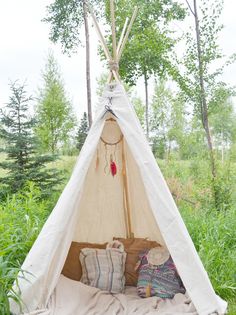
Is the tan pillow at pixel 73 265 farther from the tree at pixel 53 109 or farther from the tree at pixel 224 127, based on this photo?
the tree at pixel 224 127

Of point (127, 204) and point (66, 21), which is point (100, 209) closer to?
point (127, 204)

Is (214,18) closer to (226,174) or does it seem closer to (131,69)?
(131,69)

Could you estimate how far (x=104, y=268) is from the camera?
3039 millimetres

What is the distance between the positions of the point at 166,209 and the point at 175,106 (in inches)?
223

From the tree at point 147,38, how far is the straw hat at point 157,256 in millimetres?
3911

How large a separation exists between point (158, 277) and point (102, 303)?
43cm

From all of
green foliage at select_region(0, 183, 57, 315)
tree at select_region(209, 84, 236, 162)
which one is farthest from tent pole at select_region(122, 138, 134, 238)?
tree at select_region(209, 84, 236, 162)

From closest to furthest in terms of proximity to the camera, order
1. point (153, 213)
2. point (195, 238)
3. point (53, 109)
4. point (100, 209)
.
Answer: point (153, 213) < point (100, 209) < point (195, 238) < point (53, 109)

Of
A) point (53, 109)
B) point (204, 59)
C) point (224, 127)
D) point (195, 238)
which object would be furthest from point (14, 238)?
point (224, 127)

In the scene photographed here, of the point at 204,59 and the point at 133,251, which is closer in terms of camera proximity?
the point at 133,251

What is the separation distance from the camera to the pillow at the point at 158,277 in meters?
2.85

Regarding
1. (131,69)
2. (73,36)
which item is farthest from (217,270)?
(73,36)

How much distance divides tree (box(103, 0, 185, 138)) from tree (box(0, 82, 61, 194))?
1.82m

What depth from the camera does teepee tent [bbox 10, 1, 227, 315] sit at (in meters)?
2.48
